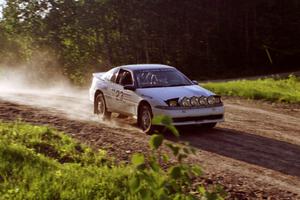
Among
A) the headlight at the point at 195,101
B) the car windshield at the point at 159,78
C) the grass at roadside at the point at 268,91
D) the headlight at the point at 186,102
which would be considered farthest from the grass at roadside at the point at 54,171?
the grass at roadside at the point at 268,91

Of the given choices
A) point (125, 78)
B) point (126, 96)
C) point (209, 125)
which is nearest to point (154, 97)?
point (126, 96)

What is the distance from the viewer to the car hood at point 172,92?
10.5m

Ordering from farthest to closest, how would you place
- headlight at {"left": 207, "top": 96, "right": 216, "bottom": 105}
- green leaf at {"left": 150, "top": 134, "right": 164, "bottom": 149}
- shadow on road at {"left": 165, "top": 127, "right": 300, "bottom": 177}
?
headlight at {"left": 207, "top": 96, "right": 216, "bottom": 105} → shadow on road at {"left": 165, "top": 127, "right": 300, "bottom": 177} → green leaf at {"left": 150, "top": 134, "right": 164, "bottom": 149}

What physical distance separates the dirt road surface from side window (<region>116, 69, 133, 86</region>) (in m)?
1.01

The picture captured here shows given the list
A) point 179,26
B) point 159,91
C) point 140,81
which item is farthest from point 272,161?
point 179,26

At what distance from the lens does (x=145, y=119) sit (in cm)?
1069

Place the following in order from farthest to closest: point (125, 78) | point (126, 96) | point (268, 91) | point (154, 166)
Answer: point (268, 91), point (125, 78), point (126, 96), point (154, 166)

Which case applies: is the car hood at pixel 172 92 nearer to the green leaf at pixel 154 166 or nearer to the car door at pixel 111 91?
the car door at pixel 111 91

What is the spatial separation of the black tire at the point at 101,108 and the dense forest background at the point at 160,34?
28156 millimetres

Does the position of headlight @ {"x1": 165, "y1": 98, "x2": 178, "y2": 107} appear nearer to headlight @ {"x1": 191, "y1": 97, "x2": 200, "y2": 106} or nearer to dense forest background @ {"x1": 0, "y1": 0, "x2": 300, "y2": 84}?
headlight @ {"x1": 191, "y1": 97, "x2": 200, "y2": 106}

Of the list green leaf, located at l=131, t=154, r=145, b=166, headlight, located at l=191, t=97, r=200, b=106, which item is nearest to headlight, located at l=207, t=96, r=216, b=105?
headlight, located at l=191, t=97, r=200, b=106

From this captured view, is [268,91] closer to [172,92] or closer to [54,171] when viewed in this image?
[172,92]

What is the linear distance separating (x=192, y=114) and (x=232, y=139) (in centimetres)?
99

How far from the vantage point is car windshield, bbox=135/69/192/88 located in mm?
11352
